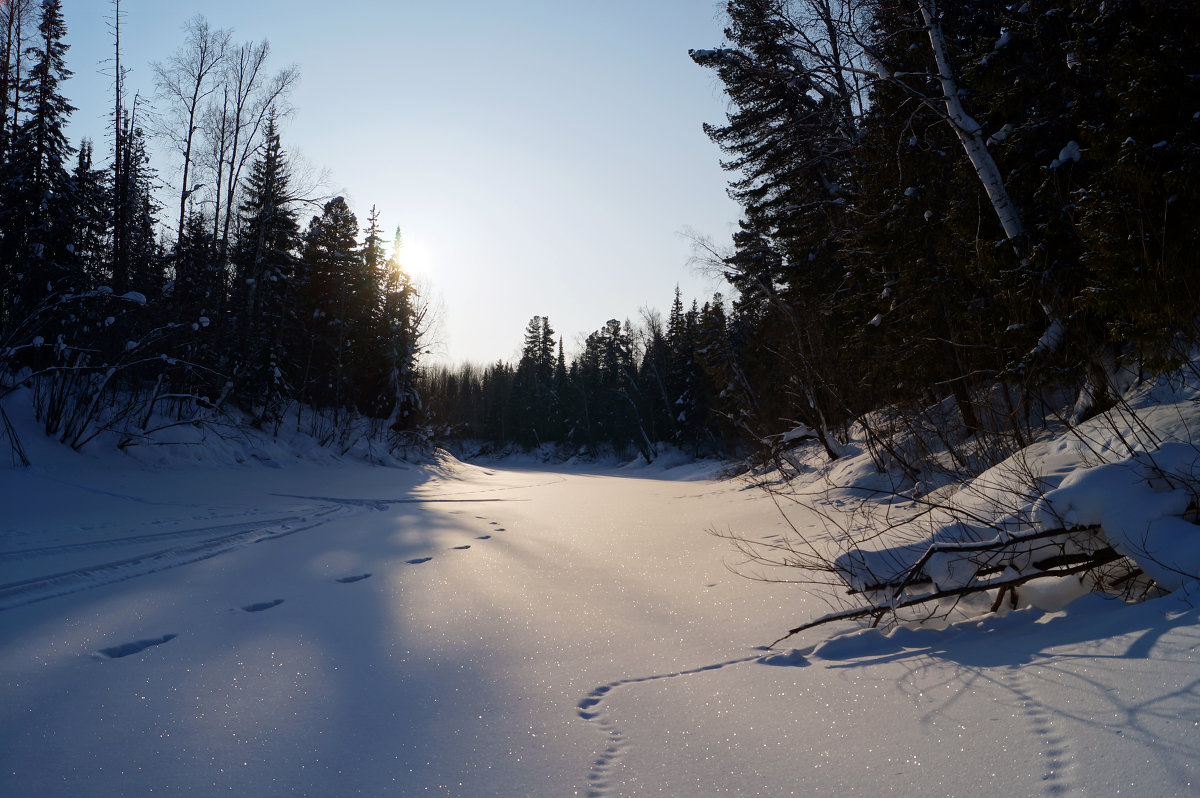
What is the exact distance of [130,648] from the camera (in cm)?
237

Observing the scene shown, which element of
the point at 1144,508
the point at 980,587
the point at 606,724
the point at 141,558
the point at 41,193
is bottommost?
Answer: the point at 141,558

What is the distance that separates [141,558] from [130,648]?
2.10m

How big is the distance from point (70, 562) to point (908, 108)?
10.2 meters

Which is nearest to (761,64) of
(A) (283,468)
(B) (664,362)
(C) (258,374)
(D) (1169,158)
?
(D) (1169,158)

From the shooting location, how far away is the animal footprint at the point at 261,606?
116 inches

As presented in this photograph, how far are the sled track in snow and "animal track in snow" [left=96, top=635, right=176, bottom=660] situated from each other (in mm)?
1122

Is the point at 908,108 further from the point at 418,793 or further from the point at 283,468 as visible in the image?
the point at 283,468

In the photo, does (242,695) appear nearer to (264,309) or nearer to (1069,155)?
(1069,155)

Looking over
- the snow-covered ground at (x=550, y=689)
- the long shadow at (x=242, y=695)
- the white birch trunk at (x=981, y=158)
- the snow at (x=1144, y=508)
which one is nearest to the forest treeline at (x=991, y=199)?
the white birch trunk at (x=981, y=158)

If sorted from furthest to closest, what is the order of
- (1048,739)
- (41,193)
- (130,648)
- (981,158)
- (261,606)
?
(41,193) → (981,158) → (261,606) → (130,648) → (1048,739)

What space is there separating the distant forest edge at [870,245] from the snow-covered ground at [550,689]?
1.76 m

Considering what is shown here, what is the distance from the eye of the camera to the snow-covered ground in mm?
1405

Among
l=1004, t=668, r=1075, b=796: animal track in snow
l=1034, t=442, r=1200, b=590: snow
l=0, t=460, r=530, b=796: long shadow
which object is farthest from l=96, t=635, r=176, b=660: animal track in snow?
l=1034, t=442, r=1200, b=590: snow

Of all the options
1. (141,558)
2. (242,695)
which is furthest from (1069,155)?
(141,558)
